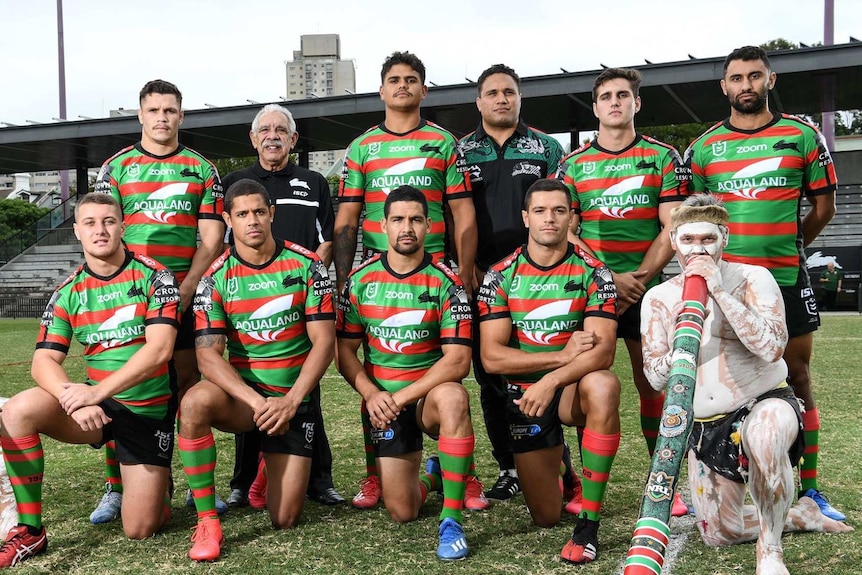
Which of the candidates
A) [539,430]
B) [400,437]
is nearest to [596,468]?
[539,430]

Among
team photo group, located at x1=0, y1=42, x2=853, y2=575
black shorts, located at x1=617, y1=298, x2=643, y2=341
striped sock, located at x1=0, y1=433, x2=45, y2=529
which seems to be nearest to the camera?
team photo group, located at x1=0, y1=42, x2=853, y2=575

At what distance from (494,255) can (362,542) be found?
1812 mm

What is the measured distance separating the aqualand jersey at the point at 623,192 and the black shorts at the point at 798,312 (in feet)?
2.21

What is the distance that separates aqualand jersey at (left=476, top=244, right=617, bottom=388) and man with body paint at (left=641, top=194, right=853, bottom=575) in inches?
16.5

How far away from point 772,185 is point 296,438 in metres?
2.70

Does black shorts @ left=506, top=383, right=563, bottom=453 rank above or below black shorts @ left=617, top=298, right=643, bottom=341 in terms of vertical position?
below

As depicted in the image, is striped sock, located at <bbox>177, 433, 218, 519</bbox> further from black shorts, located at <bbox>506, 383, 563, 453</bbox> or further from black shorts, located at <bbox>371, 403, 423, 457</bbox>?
black shorts, located at <bbox>506, 383, 563, 453</bbox>

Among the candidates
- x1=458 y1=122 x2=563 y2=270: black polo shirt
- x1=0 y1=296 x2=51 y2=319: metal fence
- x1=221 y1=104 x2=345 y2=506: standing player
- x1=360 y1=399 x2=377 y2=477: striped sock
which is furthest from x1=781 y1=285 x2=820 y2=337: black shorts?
x1=0 y1=296 x2=51 y2=319: metal fence

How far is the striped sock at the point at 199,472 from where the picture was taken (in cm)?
353

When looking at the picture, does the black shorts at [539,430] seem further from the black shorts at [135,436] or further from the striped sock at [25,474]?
the striped sock at [25,474]

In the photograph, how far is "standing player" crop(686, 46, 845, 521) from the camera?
3965mm

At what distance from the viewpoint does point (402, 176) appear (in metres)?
4.37

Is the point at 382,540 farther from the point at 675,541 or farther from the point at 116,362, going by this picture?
the point at 116,362

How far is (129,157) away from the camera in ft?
14.2
